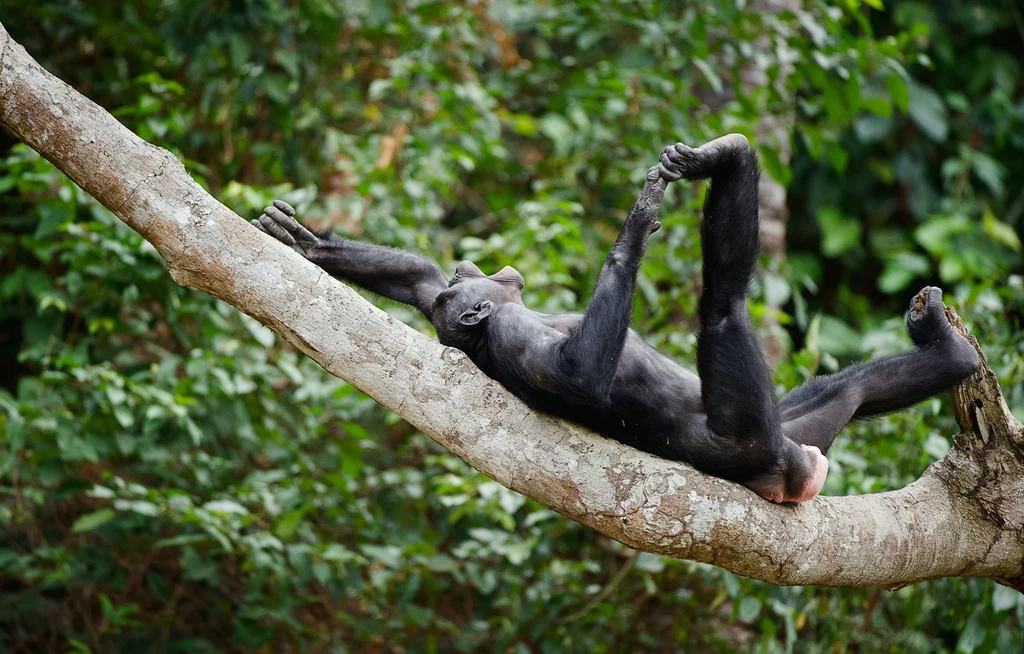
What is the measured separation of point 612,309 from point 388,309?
3.68m

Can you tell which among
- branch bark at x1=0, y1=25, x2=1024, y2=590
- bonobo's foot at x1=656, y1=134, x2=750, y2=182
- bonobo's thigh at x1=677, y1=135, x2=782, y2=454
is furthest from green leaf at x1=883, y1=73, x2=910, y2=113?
branch bark at x1=0, y1=25, x2=1024, y2=590

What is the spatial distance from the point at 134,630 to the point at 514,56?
19.1 feet

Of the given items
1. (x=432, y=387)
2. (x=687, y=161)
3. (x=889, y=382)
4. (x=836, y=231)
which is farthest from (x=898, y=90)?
(x=836, y=231)

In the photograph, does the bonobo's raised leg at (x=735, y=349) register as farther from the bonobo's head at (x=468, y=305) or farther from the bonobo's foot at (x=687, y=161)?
the bonobo's head at (x=468, y=305)

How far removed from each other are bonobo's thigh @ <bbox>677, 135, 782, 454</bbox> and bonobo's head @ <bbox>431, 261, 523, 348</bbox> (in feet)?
2.89

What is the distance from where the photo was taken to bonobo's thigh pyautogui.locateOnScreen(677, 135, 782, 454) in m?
3.73

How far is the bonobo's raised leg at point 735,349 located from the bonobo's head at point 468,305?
2.89ft

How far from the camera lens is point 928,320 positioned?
14.1ft

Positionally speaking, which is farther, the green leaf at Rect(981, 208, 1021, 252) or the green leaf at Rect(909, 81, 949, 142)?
the green leaf at Rect(909, 81, 949, 142)

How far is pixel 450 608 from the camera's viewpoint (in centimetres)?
741

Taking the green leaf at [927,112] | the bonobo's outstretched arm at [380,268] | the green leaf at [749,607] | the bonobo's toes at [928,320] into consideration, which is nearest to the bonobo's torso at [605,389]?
the bonobo's outstretched arm at [380,268]

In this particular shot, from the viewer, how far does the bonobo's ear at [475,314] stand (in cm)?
407

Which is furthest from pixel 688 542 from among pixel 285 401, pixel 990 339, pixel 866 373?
pixel 285 401

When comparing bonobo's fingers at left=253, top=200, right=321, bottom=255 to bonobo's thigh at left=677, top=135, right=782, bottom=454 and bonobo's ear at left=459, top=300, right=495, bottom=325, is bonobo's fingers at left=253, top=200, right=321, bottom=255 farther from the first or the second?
bonobo's thigh at left=677, top=135, right=782, bottom=454
